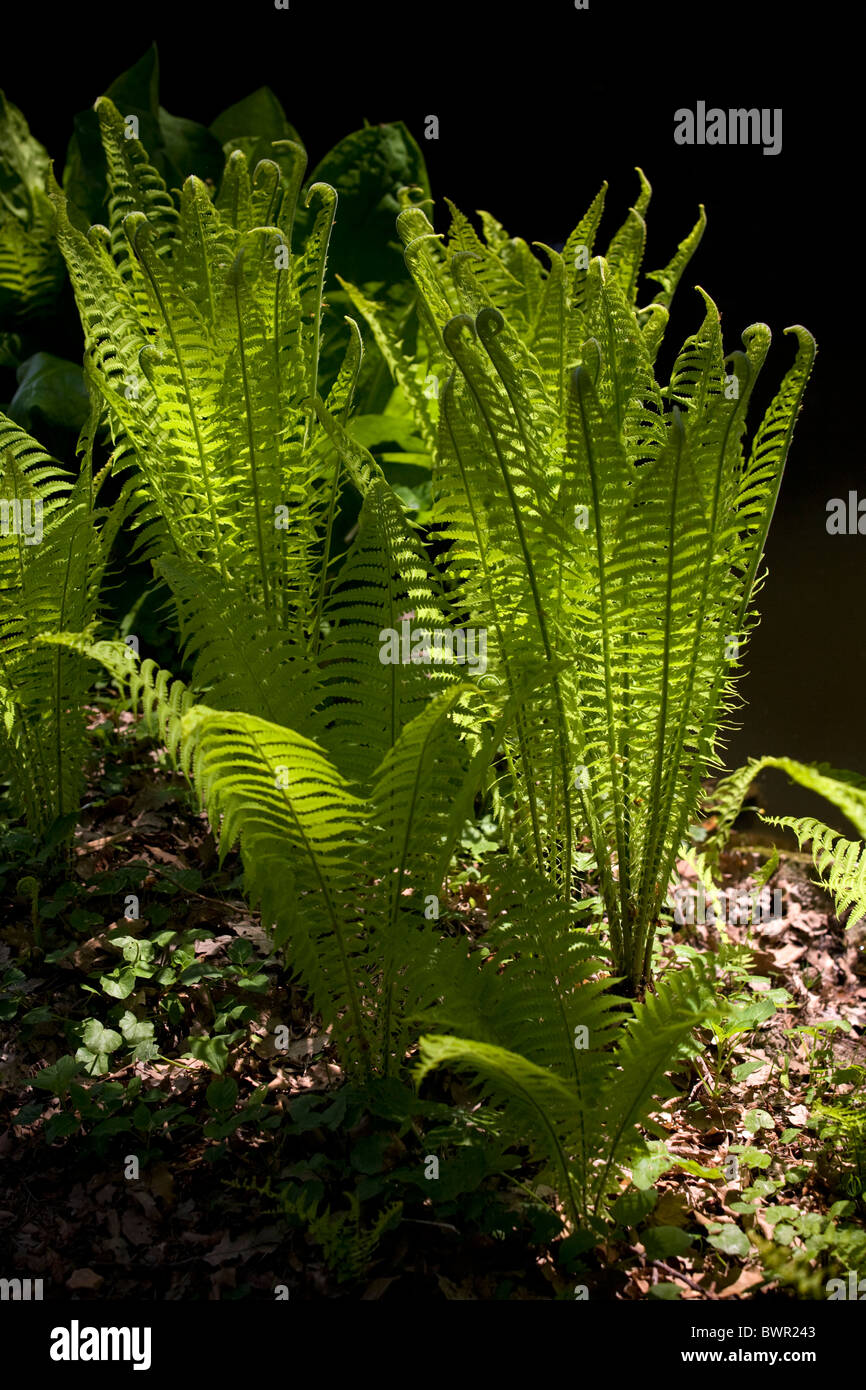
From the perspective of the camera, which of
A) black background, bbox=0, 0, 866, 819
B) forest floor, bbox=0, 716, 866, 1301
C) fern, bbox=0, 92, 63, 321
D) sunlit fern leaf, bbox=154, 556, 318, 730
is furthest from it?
black background, bbox=0, 0, 866, 819

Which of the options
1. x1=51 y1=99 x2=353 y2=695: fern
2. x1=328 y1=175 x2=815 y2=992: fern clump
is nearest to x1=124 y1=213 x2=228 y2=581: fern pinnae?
x1=51 y1=99 x2=353 y2=695: fern

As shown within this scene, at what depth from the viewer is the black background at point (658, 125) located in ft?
11.0

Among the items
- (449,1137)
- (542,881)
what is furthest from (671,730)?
(449,1137)

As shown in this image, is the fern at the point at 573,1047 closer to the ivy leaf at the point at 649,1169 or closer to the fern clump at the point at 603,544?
the ivy leaf at the point at 649,1169

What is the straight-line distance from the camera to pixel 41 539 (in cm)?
184

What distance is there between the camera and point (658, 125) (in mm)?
3506

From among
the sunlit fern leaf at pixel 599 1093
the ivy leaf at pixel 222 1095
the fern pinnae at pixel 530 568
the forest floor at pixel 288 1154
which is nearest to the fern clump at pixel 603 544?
the fern pinnae at pixel 530 568

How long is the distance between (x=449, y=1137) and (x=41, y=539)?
1231 millimetres

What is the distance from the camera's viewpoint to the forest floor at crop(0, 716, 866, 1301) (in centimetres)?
134

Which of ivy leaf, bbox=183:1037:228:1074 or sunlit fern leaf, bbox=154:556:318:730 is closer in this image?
sunlit fern leaf, bbox=154:556:318:730

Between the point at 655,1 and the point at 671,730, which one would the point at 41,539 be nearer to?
the point at 671,730

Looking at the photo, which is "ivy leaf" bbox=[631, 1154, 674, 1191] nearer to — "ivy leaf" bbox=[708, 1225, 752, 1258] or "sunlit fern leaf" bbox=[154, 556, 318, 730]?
"ivy leaf" bbox=[708, 1225, 752, 1258]

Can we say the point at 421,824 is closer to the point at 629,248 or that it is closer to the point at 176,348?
the point at 176,348

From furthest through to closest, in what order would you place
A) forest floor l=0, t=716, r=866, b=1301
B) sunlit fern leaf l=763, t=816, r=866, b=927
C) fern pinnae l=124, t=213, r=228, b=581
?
fern pinnae l=124, t=213, r=228, b=581
sunlit fern leaf l=763, t=816, r=866, b=927
forest floor l=0, t=716, r=866, b=1301
